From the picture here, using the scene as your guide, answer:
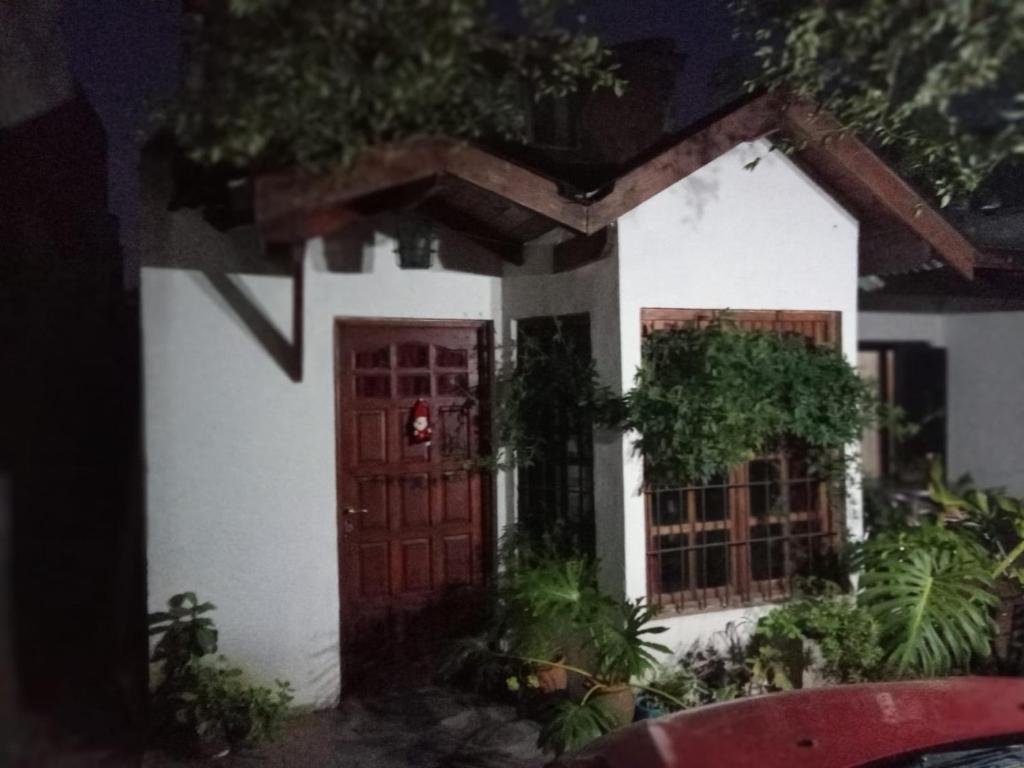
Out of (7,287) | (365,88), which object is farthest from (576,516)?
(7,287)

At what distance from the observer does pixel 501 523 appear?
18.7ft

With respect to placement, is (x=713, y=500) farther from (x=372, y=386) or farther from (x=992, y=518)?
(x=372, y=386)

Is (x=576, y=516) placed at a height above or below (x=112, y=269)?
below

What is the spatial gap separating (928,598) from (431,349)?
11.8 feet

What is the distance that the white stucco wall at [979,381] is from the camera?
311 inches

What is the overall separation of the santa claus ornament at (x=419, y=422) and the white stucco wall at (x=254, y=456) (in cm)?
60

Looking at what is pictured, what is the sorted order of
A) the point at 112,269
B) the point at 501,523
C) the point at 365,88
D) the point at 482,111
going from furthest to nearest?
1. the point at 501,523
2. the point at 112,269
3. the point at 482,111
4. the point at 365,88

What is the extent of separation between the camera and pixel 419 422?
536cm

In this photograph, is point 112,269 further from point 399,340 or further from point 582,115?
point 582,115

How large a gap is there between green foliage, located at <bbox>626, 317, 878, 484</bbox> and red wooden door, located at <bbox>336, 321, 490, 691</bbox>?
1119 mm

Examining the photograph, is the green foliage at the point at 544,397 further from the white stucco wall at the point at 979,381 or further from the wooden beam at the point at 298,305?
the white stucco wall at the point at 979,381

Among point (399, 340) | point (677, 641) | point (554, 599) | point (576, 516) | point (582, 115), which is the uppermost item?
point (582, 115)

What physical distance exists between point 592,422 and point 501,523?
895 mm

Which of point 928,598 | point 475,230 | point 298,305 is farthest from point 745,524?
point 298,305
